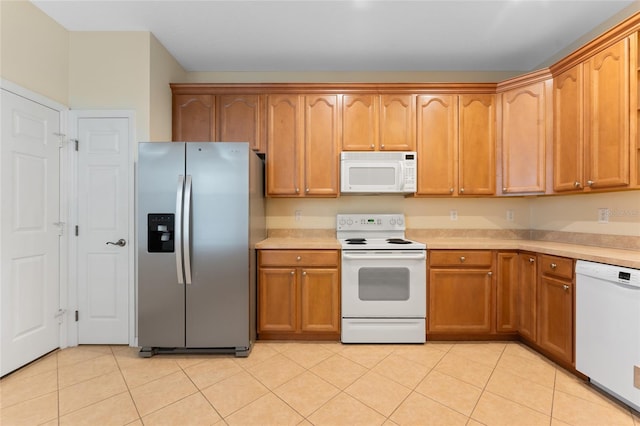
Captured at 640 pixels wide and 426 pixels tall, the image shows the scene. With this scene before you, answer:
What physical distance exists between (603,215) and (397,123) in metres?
1.92

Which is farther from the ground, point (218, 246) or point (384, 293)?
point (218, 246)

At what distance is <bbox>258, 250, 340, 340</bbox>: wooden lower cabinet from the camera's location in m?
2.59

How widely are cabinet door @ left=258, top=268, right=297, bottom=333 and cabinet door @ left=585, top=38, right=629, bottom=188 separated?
257 centimetres

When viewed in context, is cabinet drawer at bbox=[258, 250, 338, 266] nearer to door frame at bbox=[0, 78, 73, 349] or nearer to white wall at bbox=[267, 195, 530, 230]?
white wall at bbox=[267, 195, 530, 230]

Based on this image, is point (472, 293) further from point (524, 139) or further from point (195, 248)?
point (195, 248)

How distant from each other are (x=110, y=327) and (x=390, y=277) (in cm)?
256

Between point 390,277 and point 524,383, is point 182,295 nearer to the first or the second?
point 390,277

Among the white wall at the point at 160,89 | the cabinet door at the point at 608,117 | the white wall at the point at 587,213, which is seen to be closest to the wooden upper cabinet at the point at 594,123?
the cabinet door at the point at 608,117

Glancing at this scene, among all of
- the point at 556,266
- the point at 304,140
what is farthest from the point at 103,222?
the point at 556,266

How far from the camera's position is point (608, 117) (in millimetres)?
2082

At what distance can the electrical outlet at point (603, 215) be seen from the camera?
2.34 m

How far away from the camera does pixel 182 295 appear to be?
7.57 ft

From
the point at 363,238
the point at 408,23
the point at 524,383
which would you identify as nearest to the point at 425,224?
the point at 363,238

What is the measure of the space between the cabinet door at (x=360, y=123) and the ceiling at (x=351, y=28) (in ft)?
1.58
